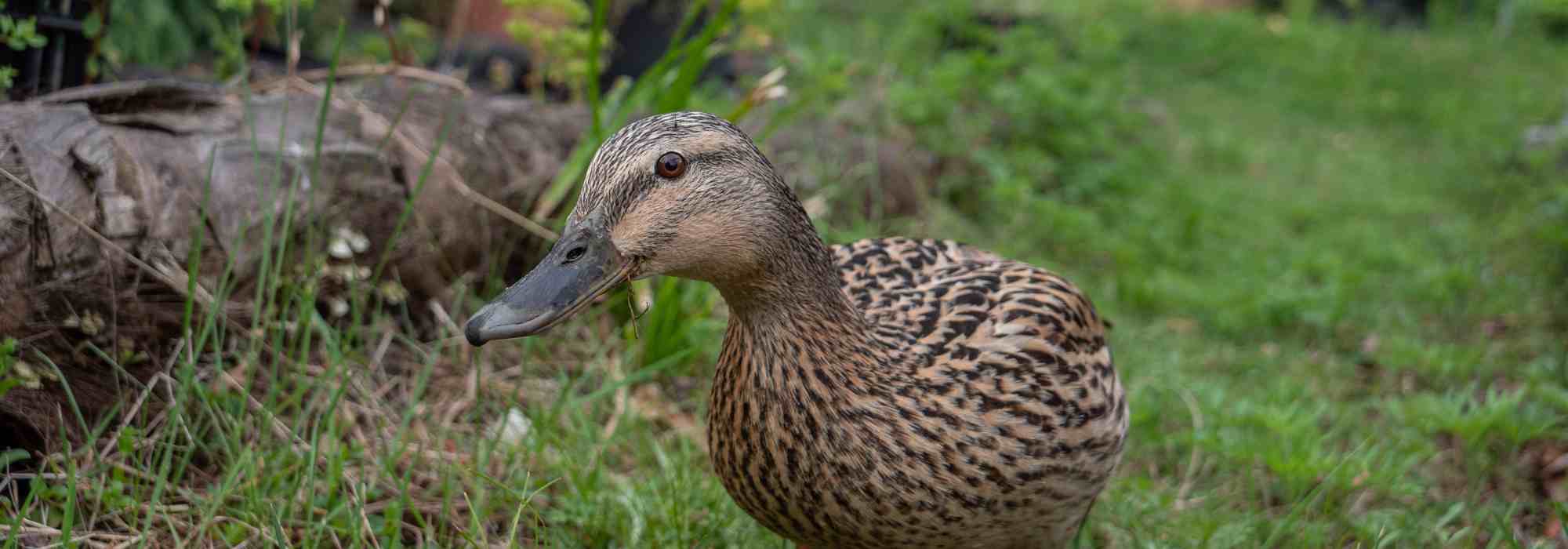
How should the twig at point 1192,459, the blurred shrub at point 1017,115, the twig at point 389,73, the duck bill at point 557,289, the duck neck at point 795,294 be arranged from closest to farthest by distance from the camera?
the duck bill at point 557,289 < the duck neck at point 795,294 < the twig at point 1192,459 < the twig at point 389,73 < the blurred shrub at point 1017,115

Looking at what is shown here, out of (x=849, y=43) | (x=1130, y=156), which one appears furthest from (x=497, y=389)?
(x=849, y=43)

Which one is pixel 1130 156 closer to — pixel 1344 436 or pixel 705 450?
pixel 1344 436

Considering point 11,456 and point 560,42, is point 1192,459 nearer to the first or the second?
point 560,42

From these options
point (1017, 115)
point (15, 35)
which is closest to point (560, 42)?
point (15, 35)

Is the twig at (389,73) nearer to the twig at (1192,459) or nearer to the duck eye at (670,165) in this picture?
the duck eye at (670,165)

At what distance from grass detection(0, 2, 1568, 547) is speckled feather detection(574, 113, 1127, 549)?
481 mm

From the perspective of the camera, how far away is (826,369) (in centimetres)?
207

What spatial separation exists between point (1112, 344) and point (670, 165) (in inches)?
110

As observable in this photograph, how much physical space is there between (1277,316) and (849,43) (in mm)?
3845

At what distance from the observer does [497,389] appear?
314 centimetres

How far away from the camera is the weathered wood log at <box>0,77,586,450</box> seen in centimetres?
224

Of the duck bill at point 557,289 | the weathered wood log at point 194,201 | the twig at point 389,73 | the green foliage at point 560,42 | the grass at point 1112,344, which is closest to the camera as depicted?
the duck bill at point 557,289

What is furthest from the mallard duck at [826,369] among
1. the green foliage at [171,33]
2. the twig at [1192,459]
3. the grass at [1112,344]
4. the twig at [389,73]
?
the green foliage at [171,33]

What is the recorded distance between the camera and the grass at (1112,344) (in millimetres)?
2420
